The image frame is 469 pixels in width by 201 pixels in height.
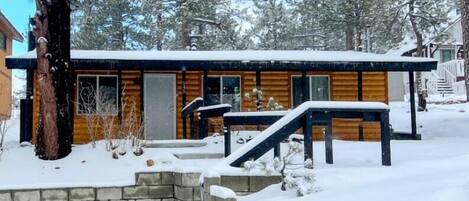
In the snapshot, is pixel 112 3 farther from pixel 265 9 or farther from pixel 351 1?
pixel 351 1

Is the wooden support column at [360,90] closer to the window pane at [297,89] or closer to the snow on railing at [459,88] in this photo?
the window pane at [297,89]

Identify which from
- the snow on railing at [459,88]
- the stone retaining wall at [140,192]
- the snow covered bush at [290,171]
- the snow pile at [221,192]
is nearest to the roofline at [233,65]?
the stone retaining wall at [140,192]

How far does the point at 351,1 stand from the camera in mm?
20219

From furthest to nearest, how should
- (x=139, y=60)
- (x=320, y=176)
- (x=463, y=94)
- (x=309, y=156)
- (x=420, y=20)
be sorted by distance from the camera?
(x=463, y=94), (x=420, y=20), (x=139, y=60), (x=309, y=156), (x=320, y=176)

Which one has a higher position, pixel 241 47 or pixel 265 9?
pixel 265 9

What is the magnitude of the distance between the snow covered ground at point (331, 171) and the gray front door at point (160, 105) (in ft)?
9.50

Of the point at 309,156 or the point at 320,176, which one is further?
the point at 309,156

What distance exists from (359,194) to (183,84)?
8974mm

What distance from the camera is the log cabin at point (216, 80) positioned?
464 inches

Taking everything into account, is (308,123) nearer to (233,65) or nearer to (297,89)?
(233,65)

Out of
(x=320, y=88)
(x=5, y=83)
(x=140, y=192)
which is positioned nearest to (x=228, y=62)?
(x=320, y=88)

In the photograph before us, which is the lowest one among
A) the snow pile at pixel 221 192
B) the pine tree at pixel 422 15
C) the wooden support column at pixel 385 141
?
the snow pile at pixel 221 192

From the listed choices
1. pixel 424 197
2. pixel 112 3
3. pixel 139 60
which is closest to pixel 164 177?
pixel 424 197

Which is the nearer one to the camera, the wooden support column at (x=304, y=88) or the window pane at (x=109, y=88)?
the window pane at (x=109, y=88)
